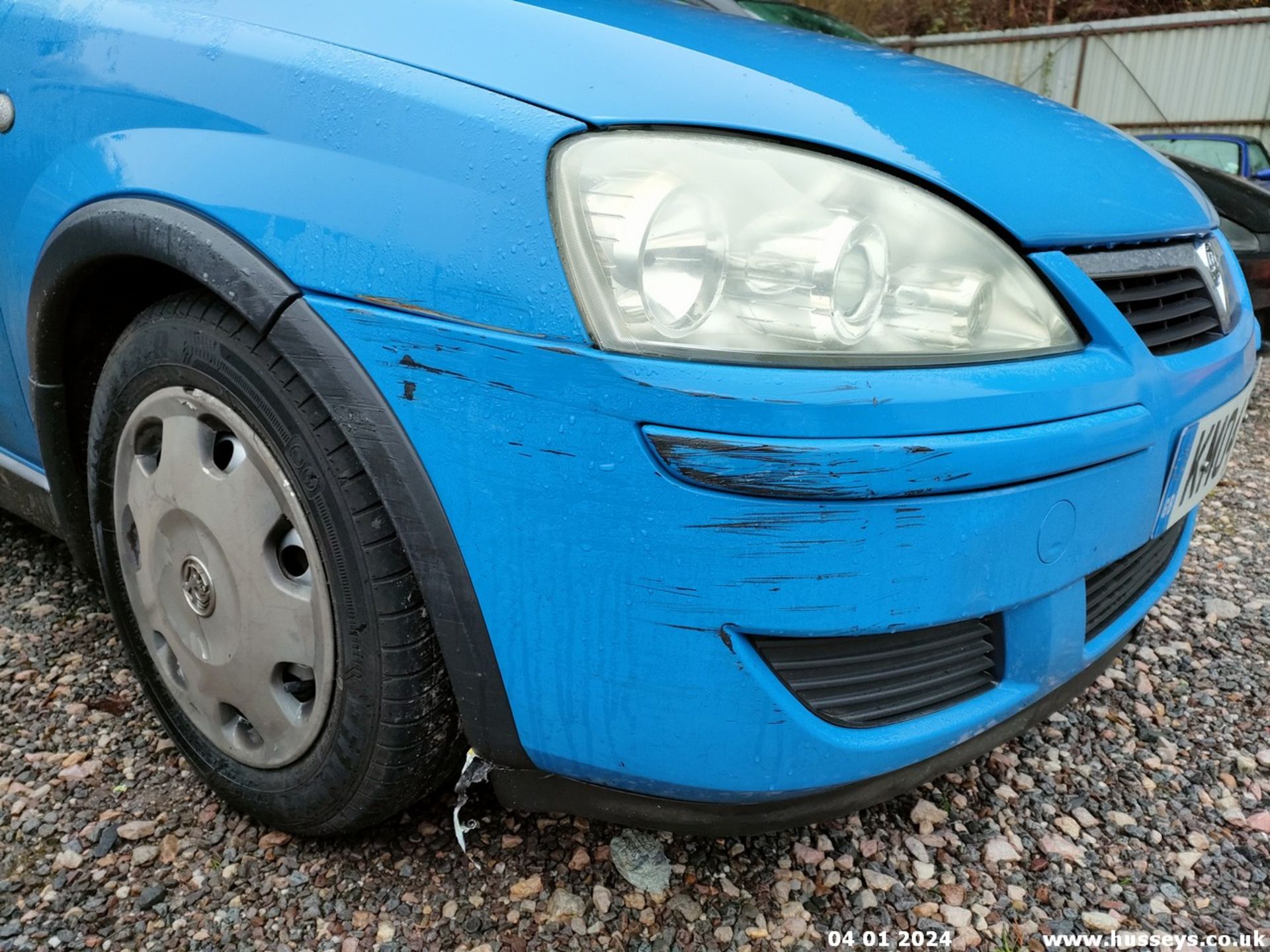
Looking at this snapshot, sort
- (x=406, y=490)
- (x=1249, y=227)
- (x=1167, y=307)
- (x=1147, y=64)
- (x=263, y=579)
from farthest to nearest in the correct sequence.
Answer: (x=1147, y=64) → (x=1249, y=227) → (x=1167, y=307) → (x=263, y=579) → (x=406, y=490)

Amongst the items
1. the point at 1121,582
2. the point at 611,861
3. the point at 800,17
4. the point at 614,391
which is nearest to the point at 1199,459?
the point at 1121,582

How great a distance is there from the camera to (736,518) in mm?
1000

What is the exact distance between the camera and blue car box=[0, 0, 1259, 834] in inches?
39.9

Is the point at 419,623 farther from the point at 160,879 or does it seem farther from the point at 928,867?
the point at 928,867

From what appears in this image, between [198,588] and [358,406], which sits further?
[198,588]

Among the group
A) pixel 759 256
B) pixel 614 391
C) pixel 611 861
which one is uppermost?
pixel 759 256

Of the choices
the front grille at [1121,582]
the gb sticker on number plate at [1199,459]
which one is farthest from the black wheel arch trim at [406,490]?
the gb sticker on number plate at [1199,459]

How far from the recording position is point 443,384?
1.06 m

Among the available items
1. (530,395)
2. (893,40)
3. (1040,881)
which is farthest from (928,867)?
(893,40)

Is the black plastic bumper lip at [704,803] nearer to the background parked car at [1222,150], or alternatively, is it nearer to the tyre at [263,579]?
the tyre at [263,579]

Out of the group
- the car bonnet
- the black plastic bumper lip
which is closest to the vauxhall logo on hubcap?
the black plastic bumper lip

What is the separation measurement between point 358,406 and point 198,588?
489mm

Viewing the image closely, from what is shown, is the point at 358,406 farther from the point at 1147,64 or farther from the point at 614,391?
the point at 1147,64

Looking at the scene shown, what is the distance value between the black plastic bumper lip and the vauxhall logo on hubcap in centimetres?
49
